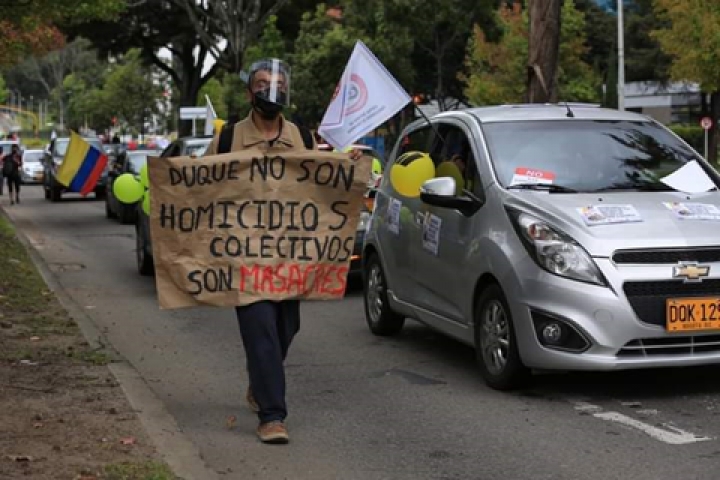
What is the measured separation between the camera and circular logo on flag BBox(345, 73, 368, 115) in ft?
28.5

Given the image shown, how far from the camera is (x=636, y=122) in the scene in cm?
847

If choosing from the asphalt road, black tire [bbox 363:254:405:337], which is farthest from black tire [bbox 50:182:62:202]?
black tire [bbox 363:254:405:337]

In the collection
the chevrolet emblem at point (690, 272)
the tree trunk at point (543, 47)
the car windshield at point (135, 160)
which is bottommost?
the car windshield at point (135, 160)

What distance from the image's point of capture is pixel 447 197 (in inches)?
309

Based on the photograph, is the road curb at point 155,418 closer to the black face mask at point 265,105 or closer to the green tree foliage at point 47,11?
the black face mask at point 265,105

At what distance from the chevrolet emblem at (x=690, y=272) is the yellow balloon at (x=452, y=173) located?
1.83 metres

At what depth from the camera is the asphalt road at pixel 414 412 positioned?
587 centimetres

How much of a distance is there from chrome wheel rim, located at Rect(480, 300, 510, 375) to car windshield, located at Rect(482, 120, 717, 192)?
0.86 m

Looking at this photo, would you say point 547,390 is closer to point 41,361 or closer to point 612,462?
point 612,462

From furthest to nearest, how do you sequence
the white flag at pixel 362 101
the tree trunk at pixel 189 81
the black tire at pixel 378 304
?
the tree trunk at pixel 189 81, the black tire at pixel 378 304, the white flag at pixel 362 101

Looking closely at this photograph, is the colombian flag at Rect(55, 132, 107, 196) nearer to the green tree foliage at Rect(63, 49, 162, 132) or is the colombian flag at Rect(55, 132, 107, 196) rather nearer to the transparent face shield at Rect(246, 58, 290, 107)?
the transparent face shield at Rect(246, 58, 290, 107)

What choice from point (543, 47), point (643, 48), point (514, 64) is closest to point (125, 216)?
point (543, 47)

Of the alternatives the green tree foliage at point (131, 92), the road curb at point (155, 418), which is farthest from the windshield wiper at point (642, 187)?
the green tree foliage at point (131, 92)

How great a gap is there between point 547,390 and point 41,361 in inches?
143
